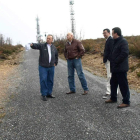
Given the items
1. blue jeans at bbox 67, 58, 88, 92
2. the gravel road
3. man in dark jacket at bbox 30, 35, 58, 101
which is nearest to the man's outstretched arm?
man in dark jacket at bbox 30, 35, 58, 101

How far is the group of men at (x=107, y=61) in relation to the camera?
372cm

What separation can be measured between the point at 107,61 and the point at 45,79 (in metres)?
1.83

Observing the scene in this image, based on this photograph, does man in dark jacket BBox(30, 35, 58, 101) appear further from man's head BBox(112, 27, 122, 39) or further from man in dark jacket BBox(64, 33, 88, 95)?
man's head BBox(112, 27, 122, 39)

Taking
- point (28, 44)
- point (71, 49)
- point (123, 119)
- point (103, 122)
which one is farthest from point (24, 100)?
point (123, 119)

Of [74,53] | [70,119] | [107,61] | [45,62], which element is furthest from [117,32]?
[70,119]

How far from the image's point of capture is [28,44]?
4309 mm

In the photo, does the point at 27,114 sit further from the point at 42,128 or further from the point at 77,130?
the point at 77,130

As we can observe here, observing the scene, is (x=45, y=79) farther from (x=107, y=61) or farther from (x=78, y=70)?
(x=107, y=61)

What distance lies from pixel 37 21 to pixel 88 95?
3121 inches

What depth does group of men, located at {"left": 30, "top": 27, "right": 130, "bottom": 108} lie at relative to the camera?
372 cm

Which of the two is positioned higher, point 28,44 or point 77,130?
point 28,44

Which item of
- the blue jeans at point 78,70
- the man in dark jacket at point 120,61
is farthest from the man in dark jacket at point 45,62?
the man in dark jacket at point 120,61

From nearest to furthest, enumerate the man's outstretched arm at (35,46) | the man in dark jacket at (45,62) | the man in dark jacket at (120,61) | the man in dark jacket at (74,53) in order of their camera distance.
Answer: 1. the man in dark jacket at (120,61)
2. the man's outstretched arm at (35,46)
3. the man in dark jacket at (45,62)
4. the man in dark jacket at (74,53)

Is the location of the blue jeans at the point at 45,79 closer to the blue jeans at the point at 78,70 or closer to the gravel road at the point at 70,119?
the gravel road at the point at 70,119
